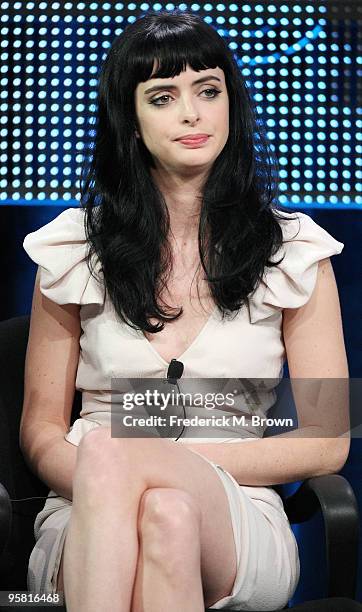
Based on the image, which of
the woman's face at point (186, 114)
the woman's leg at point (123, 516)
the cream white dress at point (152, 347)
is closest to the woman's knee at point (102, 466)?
the woman's leg at point (123, 516)

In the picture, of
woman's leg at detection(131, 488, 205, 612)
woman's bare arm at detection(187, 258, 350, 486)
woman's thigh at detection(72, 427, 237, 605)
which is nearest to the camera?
woman's leg at detection(131, 488, 205, 612)

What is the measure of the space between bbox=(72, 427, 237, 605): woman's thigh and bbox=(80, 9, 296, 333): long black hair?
42 cm

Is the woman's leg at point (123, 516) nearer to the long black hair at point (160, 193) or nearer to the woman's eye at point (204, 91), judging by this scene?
the long black hair at point (160, 193)

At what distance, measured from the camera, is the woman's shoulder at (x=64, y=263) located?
2275 mm

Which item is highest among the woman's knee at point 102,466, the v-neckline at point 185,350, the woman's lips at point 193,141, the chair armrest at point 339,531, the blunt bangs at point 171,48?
the blunt bangs at point 171,48

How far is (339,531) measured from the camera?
1.92 m

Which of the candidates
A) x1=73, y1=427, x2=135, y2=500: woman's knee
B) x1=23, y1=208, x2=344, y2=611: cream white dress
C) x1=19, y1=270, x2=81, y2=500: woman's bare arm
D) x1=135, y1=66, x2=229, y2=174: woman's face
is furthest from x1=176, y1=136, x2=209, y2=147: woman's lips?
x1=73, y1=427, x2=135, y2=500: woman's knee

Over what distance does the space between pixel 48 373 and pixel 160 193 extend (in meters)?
0.46

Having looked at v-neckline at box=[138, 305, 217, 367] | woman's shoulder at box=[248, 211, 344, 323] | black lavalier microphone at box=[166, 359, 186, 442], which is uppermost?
woman's shoulder at box=[248, 211, 344, 323]

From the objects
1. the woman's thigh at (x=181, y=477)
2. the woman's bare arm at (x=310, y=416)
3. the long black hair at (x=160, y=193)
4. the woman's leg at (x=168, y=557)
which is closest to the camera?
the woman's leg at (x=168, y=557)

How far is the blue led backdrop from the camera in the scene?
2.72 meters

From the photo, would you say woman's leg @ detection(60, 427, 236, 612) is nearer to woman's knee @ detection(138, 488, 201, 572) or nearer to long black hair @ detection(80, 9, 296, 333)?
woman's knee @ detection(138, 488, 201, 572)

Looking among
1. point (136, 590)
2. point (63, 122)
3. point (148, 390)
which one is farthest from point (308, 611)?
point (63, 122)

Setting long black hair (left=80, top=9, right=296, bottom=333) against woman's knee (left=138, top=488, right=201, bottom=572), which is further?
long black hair (left=80, top=9, right=296, bottom=333)
